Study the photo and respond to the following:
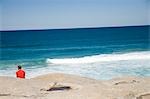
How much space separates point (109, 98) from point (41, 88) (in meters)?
2.03

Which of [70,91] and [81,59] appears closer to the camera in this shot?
[70,91]

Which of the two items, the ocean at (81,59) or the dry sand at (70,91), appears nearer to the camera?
the dry sand at (70,91)

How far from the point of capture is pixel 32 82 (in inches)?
402

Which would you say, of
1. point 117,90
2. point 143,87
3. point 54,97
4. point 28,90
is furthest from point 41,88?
point 143,87

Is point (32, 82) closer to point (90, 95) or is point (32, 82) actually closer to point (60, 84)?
point (60, 84)

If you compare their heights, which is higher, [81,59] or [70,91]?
[70,91]

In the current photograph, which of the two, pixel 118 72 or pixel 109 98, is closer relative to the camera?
pixel 109 98

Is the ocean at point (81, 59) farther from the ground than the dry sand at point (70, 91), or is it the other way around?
the dry sand at point (70, 91)

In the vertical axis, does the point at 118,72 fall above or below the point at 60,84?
below

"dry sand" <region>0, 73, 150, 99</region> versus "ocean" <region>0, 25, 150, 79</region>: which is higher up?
"dry sand" <region>0, 73, 150, 99</region>

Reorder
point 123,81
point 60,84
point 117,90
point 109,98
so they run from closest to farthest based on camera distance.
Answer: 1. point 109,98
2. point 117,90
3. point 60,84
4. point 123,81

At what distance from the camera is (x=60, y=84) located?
1007cm

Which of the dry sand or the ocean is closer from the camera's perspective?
the dry sand

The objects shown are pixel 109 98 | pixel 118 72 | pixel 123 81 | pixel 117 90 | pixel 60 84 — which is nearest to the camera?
pixel 109 98
